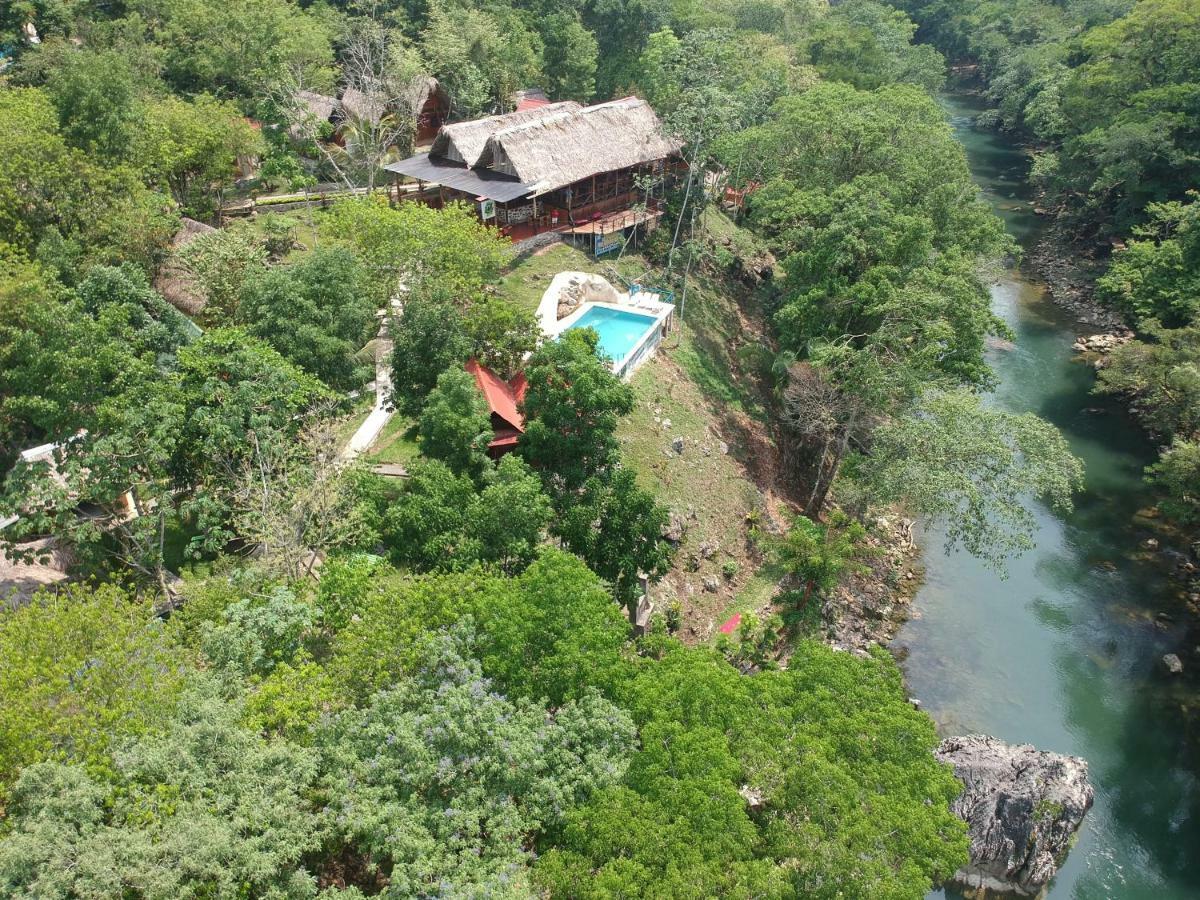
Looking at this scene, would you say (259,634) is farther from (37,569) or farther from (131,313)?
(37,569)

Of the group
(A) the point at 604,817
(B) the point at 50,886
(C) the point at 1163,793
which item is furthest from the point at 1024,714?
(B) the point at 50,886

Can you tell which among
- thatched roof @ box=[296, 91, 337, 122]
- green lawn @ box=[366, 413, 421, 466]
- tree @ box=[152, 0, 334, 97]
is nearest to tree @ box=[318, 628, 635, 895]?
green lawn @ box=[366, 413, 421, 466]

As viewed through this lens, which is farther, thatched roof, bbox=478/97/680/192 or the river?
thatched roof, bbox=478/97/680/192

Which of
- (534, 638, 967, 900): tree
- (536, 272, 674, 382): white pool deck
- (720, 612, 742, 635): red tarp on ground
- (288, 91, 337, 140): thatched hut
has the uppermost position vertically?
(288, 91, 337, 140): thatched hut

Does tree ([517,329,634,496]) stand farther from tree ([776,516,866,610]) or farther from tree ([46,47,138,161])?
tree ([46,47,138,161])

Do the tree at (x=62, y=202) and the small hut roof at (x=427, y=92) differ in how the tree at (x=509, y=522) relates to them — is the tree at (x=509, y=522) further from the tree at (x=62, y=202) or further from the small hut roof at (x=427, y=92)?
the small hut roof at (x=427, y=92)

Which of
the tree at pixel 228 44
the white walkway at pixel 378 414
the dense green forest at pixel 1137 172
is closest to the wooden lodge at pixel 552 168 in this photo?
the tree at pixel 228 44

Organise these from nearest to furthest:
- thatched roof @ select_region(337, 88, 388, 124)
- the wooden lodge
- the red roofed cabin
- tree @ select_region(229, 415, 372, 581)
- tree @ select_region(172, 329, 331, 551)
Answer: tree @ select_region(229, 415, 372, 581), tree @ select_region(172, 329, 331, 551), the red roofed cabin, the wooden lodge, thatched roof @ select_region(337, 88, 388, 124)

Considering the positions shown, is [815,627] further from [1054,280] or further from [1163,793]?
[1054,280]
